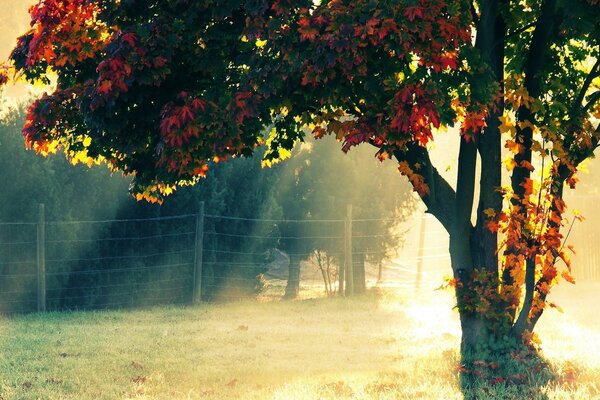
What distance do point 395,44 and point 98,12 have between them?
317 cm

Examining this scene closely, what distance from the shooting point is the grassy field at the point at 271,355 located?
8680mm

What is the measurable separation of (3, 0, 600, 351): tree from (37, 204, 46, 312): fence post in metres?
5.96

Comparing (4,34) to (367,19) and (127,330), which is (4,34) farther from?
(367,19)

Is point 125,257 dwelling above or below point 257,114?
below

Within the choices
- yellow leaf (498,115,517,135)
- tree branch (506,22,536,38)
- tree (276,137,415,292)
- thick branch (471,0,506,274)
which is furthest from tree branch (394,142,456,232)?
tree (276,137,415,292)

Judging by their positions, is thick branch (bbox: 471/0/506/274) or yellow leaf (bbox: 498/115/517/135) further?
thick branch (bbox: 471/0/506/274)

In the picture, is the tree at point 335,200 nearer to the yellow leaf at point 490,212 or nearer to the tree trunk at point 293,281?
the tree trunk at point 293,281

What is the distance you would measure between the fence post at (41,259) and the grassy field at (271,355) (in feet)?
1.88

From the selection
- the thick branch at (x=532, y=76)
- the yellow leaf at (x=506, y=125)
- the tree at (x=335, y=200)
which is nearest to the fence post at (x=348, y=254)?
the tree at (x=335, y=200)

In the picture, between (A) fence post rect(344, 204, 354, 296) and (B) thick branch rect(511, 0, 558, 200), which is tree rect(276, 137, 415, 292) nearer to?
(A) fence post rect(344, 204, 354, 296)

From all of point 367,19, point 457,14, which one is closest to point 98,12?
point 367,19

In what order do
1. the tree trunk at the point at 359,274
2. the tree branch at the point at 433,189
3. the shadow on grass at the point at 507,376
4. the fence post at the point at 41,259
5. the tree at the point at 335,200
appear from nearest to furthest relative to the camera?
the shadow on grass at the point at 507,376, the tree branch at the point at 433,189, the fence post at the point at 41,259, the tree at the point at 335,200, the tree trunk at the point at 359,274

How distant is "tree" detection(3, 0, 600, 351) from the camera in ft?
23.2

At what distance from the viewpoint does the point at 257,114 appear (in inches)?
287
